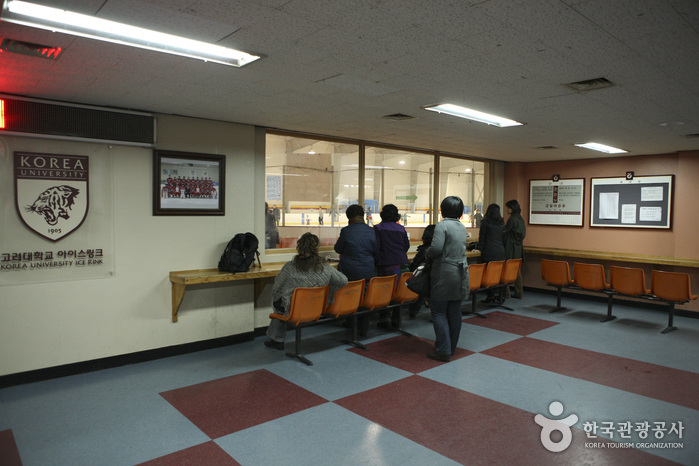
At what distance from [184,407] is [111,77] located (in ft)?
8.45

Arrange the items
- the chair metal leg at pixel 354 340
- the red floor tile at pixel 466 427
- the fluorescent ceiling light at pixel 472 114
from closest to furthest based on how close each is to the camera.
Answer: the red floor tile at pixel 466 427 → the fluorescent ceiling light at pixel 472 114 → the chair metal leg at pixel 354 340

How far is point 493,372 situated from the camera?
4.28m

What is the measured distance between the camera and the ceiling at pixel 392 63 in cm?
219

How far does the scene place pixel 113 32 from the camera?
2508mm

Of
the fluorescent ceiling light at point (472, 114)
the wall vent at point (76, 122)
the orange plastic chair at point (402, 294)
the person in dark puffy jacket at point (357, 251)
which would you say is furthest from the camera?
the orange plastic chair at point (402, 294)

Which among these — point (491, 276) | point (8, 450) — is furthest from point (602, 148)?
point (8, 450)

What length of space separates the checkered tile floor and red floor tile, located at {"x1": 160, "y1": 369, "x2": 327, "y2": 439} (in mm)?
16

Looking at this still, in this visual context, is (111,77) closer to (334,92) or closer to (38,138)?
(38,138)

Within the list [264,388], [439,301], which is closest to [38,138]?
[264,388]

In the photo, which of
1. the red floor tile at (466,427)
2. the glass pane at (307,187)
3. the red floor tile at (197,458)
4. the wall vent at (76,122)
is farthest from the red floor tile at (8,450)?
the glass pane at (307,187)

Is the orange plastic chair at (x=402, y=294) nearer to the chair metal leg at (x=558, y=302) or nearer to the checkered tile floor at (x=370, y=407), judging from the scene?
the checkered tile floor at (x=370, y=407)

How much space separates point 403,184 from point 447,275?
3323mm

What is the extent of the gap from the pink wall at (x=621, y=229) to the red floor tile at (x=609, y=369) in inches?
133

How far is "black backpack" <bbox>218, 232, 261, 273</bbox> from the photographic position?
4.87 metres
